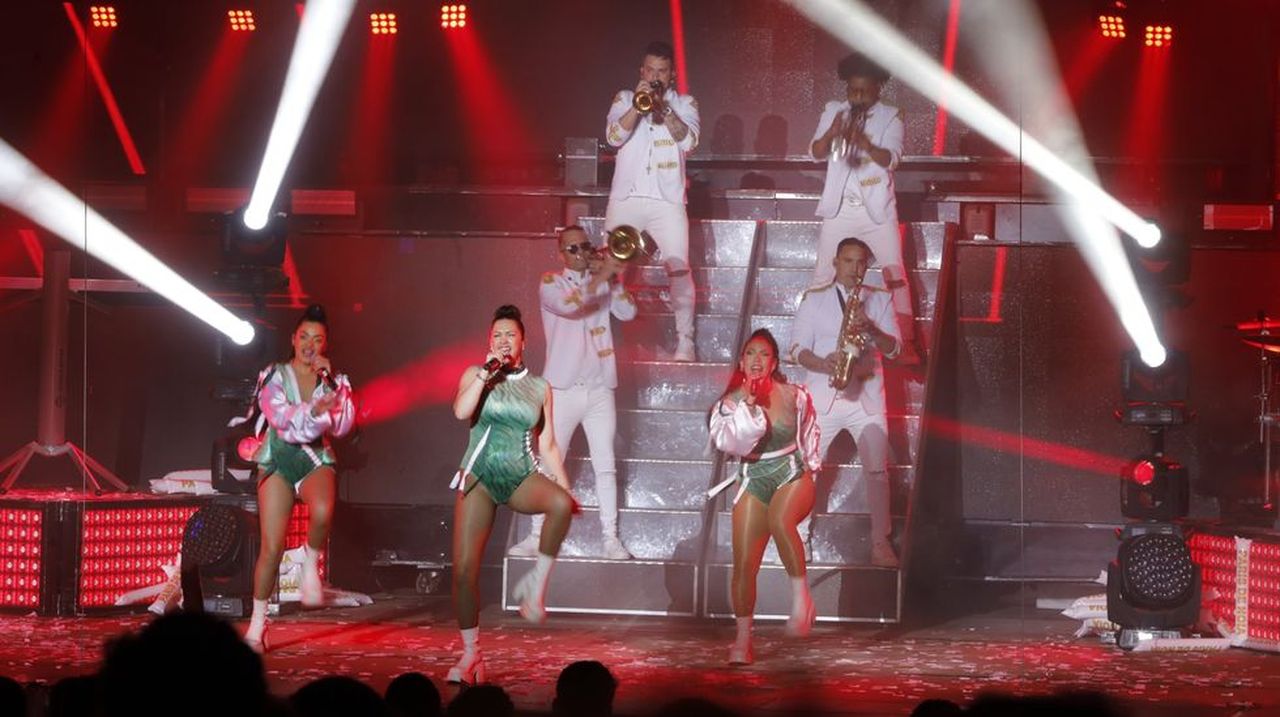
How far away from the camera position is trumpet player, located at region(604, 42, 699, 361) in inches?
486

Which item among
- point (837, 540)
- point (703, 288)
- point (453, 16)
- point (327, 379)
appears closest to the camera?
point (327, 379)

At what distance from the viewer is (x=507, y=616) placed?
38.0ft

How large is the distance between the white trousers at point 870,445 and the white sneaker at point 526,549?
165 cm

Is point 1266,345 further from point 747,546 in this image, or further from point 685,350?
point 685,350

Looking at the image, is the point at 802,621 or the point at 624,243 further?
the point at 624,243

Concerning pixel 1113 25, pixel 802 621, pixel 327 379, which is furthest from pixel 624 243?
pixel 1113 25

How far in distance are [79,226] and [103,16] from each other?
2.76 metres

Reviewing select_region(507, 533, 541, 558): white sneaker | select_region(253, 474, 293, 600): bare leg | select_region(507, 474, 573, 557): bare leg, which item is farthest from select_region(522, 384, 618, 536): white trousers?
select_region(507, 474, 573, 557): bare leg

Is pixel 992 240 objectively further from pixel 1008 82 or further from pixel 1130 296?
pixel 1008 82

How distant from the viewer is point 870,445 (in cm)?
1141

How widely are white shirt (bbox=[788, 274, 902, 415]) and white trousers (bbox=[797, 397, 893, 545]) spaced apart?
5 centimetres

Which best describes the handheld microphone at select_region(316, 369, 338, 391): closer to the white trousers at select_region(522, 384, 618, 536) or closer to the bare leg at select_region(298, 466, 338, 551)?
the bare leg at select_region(298, 466, 338, 551)

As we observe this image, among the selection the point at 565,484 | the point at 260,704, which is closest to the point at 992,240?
the point at 565,484

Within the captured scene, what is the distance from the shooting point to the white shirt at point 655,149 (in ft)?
40.7
